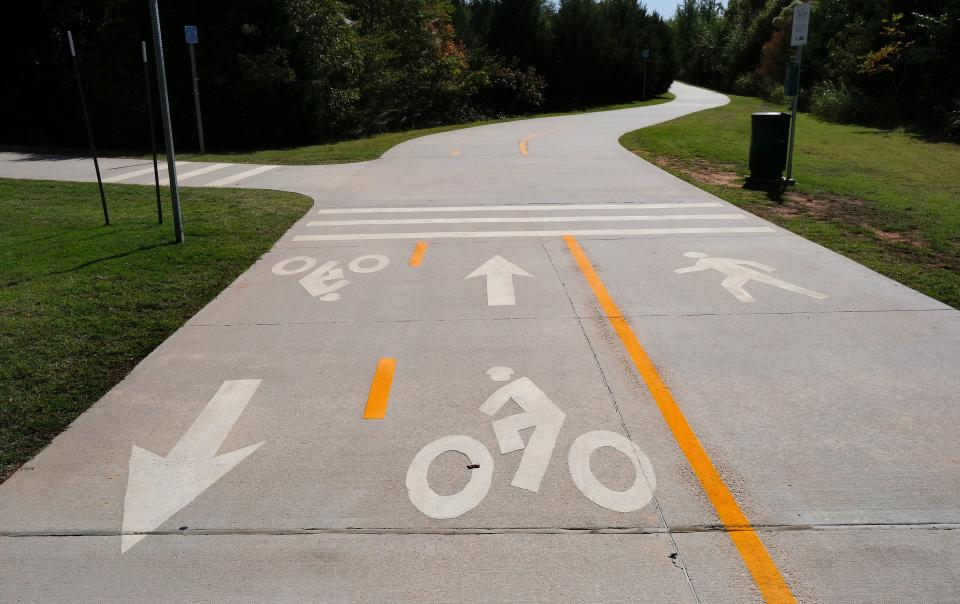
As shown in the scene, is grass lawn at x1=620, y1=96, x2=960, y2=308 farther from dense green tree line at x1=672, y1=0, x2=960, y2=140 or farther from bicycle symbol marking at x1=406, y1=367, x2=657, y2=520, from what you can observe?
bicycle symbol marking at x1=406, y1=367, x2=657, y2=520

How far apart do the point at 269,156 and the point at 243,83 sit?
4066 millimetres

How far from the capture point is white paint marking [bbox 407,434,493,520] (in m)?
3.93

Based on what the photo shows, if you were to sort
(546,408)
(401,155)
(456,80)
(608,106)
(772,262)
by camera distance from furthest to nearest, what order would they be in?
(608,106)
(456,80)
(401,155)
(772,262)
(546,408)

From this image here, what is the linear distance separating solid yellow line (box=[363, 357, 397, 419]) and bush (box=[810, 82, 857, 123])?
32.3m

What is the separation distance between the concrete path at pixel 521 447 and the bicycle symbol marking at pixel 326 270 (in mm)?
70

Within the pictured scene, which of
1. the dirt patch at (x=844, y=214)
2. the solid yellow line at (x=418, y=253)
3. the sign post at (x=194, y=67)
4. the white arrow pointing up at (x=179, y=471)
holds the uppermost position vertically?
the sign post at (x=194, y=67)

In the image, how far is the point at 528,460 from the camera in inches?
173

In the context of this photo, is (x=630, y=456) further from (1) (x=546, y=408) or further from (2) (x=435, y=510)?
(2) (x=435, y=510)

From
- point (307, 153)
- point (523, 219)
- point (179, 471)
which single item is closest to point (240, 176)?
point (307, 153)

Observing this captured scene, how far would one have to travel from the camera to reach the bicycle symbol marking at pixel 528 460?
13.0 ft

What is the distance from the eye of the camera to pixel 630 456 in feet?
14.5

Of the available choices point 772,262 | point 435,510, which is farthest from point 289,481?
point 772,262

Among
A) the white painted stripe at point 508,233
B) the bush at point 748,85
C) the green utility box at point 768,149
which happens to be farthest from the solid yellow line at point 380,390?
the bush at point 748,85

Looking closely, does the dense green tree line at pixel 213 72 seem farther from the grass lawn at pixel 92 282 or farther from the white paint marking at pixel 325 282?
the white paint marking at pixel 325 282
